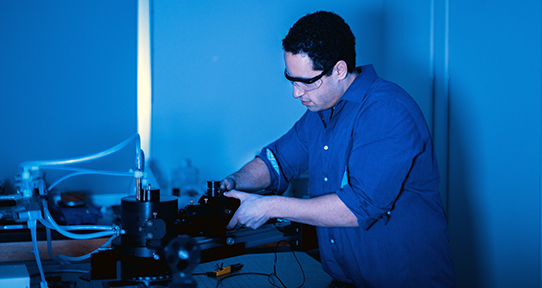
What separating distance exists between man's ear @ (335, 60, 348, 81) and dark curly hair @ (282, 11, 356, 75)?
0.02 m

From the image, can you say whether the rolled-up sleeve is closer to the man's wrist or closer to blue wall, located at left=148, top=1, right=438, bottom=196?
the man's wrist

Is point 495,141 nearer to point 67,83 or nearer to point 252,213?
point 252,213

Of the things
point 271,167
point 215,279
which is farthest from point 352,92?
point 215,279

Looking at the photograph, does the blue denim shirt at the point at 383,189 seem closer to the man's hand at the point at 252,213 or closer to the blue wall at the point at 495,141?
the man's hand at the point at 252,213

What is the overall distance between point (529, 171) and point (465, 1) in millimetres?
864

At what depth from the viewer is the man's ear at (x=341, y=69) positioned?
1.36 metres

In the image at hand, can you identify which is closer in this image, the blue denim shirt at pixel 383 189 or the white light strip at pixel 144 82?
the blue denim shirt at pixel 383 189

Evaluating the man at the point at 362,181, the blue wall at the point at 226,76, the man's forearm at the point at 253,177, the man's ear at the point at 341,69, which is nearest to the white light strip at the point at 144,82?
the blue wall at the point at 226,76

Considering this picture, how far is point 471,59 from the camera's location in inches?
80.5

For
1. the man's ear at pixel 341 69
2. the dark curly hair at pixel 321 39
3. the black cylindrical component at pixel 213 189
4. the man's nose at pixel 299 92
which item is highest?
the dark curly hair at pixel 321 39

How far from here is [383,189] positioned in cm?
116

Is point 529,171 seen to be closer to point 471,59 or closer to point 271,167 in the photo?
point 471,59

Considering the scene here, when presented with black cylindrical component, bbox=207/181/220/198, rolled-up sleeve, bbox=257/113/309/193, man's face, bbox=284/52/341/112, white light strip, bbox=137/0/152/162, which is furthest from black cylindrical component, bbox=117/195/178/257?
white light strip, bbox=137/0/152/162

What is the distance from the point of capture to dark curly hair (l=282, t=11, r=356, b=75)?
4.27 ft
